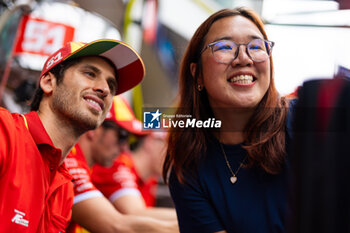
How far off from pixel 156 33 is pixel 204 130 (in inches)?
17.3

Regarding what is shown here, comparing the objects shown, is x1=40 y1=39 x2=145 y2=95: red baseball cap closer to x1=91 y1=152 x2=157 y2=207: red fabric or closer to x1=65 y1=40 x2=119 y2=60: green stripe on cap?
x1=65 y1=40 x2=119 y2=60: green stripe on cap

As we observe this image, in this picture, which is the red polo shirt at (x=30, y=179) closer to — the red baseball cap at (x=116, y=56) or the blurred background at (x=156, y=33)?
the red baseball cap at (x=116, y=56)

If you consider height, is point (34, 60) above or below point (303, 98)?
above

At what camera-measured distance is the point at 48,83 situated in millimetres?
1254

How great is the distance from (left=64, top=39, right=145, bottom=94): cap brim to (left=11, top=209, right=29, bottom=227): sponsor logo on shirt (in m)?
0.51

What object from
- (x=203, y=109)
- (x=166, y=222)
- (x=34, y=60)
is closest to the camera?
(x=203, y=109)

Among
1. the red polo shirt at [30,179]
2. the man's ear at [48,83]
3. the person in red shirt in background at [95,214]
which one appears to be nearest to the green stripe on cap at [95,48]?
the man's ear at [48,83]

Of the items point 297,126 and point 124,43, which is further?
point 124,43

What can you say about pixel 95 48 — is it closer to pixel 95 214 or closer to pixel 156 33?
pixel 156 33

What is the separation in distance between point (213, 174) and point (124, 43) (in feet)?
1.72

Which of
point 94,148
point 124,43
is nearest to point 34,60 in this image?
point 94,148

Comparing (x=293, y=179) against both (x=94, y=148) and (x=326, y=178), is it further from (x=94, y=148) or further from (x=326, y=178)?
(x=94, y=148)

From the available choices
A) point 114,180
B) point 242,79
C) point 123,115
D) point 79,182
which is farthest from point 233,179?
point 123,115

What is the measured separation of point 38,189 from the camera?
100 cm
